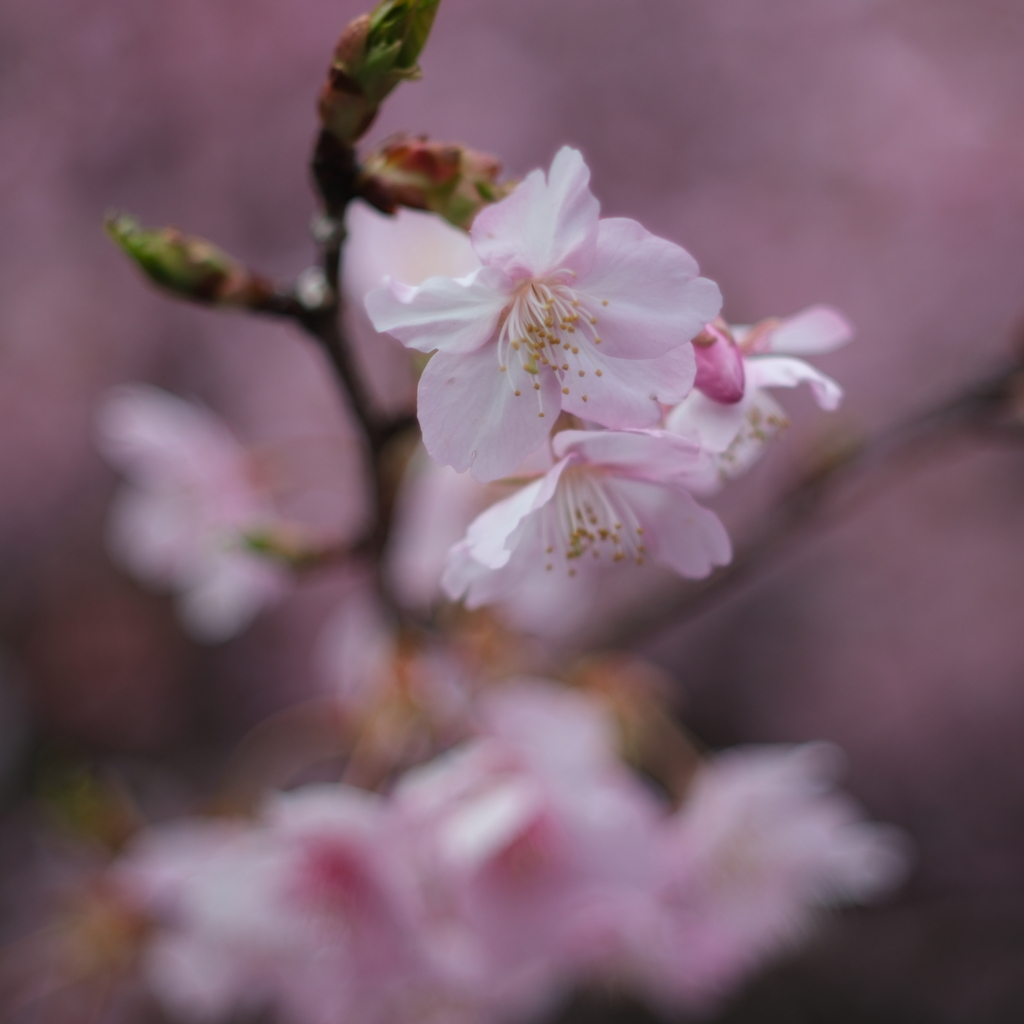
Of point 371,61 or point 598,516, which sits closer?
point 371,61

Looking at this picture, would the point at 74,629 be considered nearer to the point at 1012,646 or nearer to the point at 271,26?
the point at 271,26

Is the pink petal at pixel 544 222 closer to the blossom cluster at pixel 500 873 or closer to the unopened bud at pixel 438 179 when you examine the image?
Answer: the unopened bud at pixel 438 179

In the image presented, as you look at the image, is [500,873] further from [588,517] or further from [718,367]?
[718,367]

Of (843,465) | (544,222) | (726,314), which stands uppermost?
(726,314)

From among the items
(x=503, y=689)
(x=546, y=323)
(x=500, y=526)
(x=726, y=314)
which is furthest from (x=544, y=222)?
(x=726, y=314)

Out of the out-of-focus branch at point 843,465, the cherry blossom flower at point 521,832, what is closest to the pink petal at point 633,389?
the cherry blossom flower at point 521,832

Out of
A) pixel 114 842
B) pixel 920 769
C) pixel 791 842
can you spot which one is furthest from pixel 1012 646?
pixel 114 842
